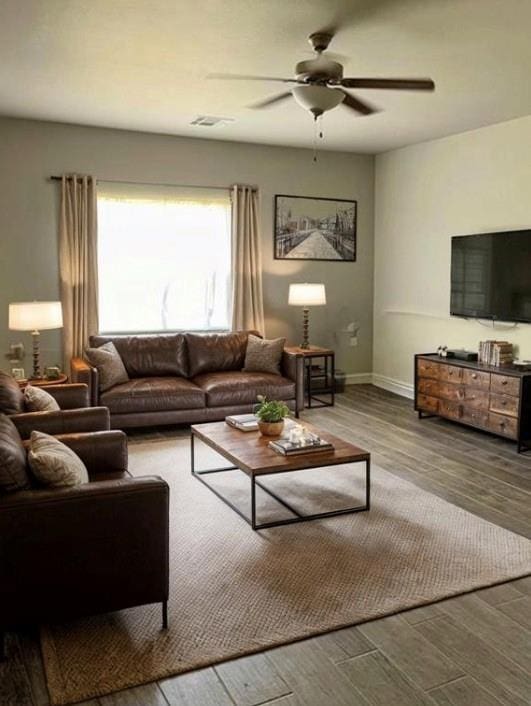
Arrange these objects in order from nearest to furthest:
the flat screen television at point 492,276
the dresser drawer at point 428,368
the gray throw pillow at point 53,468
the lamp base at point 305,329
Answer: the gray throw pillow at point 53,468 < the flat screen television at point 492,276 < the dresser drawer at point 428,368 < the lamp base at point 305,329

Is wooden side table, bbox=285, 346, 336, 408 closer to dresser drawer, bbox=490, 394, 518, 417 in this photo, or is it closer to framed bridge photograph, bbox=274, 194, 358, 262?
framed bridge photograph, bbox=274, 194, 358, 262

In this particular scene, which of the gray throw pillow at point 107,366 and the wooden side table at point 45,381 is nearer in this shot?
the wooden side table at point 45,381

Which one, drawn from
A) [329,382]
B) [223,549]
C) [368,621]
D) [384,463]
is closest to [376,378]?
[329,382]

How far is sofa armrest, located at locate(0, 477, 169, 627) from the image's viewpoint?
217cm

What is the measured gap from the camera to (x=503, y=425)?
16.4ft

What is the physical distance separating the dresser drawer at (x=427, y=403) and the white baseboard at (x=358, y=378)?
1784 millimetres

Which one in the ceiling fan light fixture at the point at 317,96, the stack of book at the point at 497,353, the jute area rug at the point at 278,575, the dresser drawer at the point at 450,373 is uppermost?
the ceiling fan light fixture at the point at 317,96

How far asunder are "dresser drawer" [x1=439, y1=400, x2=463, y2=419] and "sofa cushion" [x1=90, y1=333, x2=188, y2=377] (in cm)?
246

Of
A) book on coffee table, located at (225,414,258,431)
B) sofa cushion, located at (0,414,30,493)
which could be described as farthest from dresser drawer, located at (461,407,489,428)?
sofa cushion, located at (0,414,30,493)

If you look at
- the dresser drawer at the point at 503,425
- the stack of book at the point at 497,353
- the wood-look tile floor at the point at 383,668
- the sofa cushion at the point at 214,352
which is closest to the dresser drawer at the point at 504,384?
the dresser drawer at the point at 503,425

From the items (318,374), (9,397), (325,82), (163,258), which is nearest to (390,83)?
(325,82)

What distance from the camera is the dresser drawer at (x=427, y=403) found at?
227 inches

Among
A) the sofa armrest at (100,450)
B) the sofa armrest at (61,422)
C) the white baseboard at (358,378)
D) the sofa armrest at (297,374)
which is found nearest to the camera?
the sofa armrest at (100,450)

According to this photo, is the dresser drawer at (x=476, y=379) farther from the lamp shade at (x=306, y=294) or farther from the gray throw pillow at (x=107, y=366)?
the gray throw pillow at (x=107, y=366)
